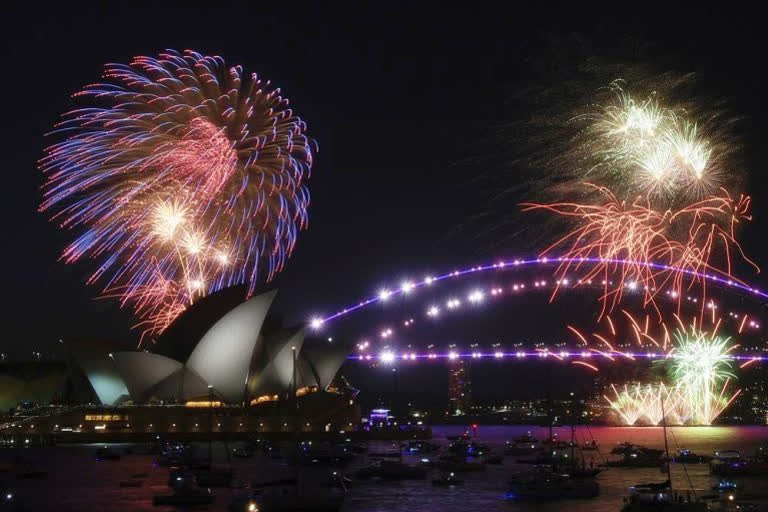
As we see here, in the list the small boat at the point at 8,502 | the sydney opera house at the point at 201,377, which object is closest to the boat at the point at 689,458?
the sydney opera house at the point at 201,377

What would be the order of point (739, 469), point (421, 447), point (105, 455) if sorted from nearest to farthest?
point (739, 469)
point (105, 455)
point (421, 447)

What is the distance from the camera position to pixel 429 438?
104688 millimetres

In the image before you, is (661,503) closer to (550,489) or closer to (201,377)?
(550,489)

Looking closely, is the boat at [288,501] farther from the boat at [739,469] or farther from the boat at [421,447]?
the boat at [421,447]

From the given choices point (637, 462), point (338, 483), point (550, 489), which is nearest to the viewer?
point (550, 489)

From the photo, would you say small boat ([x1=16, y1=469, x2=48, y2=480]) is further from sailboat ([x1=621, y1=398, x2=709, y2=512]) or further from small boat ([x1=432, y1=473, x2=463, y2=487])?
sailboat ([x1=621, y1=398, x2=709, y2=512])

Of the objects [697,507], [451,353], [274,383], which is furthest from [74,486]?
[451,353]

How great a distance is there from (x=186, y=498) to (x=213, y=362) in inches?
1818

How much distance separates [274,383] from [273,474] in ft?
A: 119

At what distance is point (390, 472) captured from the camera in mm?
54750

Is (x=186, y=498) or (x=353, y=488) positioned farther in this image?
(x=353, y=488)

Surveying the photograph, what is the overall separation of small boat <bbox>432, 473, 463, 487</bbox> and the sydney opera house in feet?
103

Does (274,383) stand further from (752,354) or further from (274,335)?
(752,354)

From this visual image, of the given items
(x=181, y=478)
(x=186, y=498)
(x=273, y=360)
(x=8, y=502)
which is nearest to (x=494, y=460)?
(x=181, y=478)
